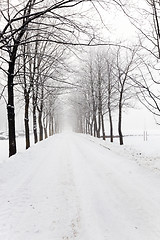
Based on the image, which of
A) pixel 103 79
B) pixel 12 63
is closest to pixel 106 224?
pixel 12 63

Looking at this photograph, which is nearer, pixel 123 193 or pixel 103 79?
pixel 123 193

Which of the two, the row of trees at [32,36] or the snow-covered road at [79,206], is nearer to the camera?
the snow-covered road at [79,206]

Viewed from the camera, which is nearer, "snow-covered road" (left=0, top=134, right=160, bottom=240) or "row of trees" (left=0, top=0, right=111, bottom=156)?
"snow-covered road" (left=0, top=134, right=160, bottom=240)

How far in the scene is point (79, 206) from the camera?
4.06 meters

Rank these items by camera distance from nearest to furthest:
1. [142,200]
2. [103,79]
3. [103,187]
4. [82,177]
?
[142,200], [103,187], [82,177], [103,79]

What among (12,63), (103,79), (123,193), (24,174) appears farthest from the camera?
(103,79)

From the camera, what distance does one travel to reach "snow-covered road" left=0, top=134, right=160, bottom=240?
312 centimetres

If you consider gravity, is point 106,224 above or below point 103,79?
below

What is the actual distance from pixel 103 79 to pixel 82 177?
1956 cm

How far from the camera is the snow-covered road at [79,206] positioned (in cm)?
312

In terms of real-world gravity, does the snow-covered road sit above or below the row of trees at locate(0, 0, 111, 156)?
below

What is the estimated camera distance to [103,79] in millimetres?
24203

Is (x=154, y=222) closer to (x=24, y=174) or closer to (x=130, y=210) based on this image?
(x=130, y=210)

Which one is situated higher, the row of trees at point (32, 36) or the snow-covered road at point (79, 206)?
the row of trees at point (32, 36)
